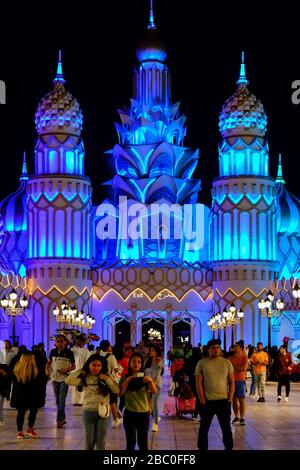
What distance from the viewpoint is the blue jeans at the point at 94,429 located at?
1413 centimetres

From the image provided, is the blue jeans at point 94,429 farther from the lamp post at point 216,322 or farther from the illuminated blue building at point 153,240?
the illuminated blue building at point 153,240

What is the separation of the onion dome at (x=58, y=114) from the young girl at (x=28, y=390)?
5521cm

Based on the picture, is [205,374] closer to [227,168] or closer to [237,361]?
[237,361]

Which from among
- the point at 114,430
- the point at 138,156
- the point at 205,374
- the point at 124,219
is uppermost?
the point at 138,156

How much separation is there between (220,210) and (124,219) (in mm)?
7934

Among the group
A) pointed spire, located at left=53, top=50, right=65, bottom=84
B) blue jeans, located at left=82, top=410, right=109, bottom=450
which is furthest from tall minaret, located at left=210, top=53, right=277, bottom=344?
blue jeans, located at left=82, top=410, right=109, bottom=450

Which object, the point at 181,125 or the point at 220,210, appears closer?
the point at 220,210

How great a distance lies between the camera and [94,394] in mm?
14266

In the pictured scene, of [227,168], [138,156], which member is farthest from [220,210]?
[138,156]

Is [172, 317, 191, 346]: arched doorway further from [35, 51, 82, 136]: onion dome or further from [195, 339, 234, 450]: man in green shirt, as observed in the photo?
[195, 339, 234, 450]: man in green shirt

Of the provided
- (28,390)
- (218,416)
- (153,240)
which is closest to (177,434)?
(28,390)

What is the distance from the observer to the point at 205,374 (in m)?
15.9

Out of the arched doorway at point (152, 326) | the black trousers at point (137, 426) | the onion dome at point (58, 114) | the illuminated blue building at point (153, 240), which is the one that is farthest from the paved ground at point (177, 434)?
the onion dome at point (58, 114)
